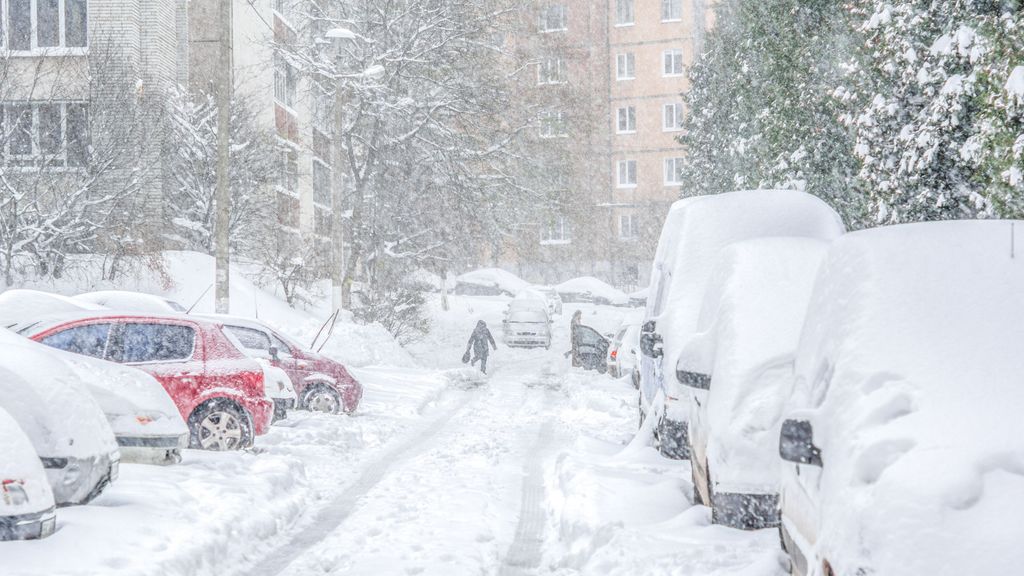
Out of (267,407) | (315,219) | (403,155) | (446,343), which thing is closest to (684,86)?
(315,219)

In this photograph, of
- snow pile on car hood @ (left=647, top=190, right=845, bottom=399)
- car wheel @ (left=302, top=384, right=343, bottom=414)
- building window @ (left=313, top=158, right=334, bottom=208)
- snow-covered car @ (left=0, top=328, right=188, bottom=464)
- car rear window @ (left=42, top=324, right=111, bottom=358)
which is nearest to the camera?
snow-covered car @ (left=0, top=328, right=188, bottom=464)

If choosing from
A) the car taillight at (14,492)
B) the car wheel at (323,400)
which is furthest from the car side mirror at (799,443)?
the car wheel at (323,400)

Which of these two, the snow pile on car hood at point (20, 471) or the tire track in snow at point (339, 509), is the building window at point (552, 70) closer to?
the tire track in snow at point (339, 509)

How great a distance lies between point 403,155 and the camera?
33250mm

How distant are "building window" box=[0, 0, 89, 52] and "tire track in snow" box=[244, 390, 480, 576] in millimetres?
20077

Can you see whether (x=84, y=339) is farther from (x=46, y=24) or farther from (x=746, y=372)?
(x=46, y=24)

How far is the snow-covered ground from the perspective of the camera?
7148 millimetres

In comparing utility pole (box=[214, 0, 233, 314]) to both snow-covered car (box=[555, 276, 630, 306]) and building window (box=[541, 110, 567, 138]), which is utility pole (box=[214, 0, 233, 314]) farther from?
snow-covered car (box=[555, 276, 630, 306])

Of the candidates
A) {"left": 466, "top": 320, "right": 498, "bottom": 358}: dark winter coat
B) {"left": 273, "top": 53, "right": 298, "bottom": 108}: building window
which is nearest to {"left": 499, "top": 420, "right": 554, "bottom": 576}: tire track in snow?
{"left": 466, "top": 320, "right": 498, "bottom": 358}: dark winter coat

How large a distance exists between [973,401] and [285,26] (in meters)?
41.3

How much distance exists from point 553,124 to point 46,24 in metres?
15.2

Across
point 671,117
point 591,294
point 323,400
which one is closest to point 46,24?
point 323,400

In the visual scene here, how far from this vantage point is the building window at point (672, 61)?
70375 mm

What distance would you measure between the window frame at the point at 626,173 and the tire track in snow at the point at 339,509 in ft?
185
